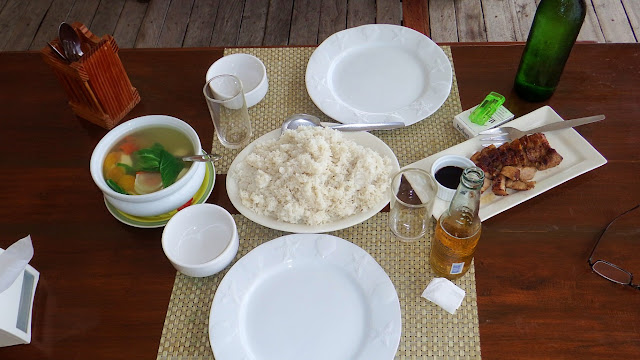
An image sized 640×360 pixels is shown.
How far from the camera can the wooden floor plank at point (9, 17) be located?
2.96 m

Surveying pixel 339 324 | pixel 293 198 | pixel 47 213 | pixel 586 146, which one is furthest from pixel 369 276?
pixel 47 213

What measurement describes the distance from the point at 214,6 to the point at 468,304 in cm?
256

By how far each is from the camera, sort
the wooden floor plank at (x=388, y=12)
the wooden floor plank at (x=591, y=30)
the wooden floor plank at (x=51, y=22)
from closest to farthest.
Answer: the wooden floor plank at (x=591, y=30) → the wooden floor plank at (x=388, y=12) → the wooden floor plank at (x=51, y=22)

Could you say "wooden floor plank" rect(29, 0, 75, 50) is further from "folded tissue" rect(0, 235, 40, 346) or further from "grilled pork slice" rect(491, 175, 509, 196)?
"grilled pork slice" rect(491, 175, 509, 196)

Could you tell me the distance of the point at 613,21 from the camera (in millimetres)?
2797

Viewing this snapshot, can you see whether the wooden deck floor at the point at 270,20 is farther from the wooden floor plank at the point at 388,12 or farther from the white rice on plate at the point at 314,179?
the white rice on plate at the point at 314,179

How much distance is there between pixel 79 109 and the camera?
134 centimetres

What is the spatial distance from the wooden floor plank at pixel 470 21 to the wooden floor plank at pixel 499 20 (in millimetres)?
29

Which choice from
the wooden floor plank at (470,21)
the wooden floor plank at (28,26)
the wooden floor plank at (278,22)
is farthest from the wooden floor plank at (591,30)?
the wooden floor plank at (28,26)

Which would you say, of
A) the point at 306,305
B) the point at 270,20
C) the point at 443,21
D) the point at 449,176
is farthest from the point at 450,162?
the point at 270,20

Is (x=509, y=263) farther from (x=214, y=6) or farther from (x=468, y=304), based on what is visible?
(x=214, y=6)

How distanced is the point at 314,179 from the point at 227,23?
83.5 inches

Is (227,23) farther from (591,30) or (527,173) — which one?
(527,173)

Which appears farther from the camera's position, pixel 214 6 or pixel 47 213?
pixel 214 6
